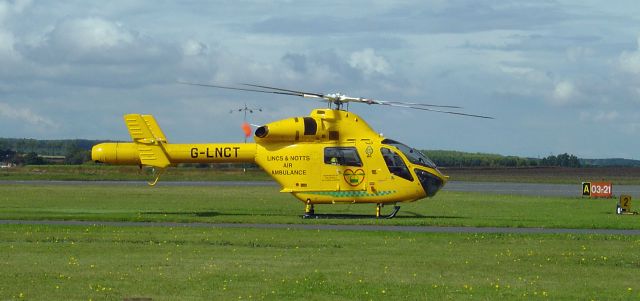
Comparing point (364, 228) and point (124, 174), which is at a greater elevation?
point (124, 174)

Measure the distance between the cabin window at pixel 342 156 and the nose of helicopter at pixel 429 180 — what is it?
2.38m

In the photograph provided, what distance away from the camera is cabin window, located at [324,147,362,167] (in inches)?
1602

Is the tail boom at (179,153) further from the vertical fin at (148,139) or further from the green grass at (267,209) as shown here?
the green grass at (267,209)

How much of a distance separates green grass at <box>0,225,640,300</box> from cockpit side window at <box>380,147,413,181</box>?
790cm

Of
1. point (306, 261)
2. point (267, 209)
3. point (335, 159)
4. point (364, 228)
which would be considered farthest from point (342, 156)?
point (306, 261)

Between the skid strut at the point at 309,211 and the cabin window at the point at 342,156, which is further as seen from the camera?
the skid strut at the point at 309,211

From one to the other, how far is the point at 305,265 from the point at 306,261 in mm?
797

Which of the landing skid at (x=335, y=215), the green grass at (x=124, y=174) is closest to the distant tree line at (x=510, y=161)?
the green grass at (x=124, y=174)

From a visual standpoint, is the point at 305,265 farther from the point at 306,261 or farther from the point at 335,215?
the point at 335,215

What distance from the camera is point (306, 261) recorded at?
2528 cm

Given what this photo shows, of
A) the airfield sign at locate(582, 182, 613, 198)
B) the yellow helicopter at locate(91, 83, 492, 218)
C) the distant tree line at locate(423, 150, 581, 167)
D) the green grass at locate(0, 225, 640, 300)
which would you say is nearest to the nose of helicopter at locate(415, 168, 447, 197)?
the yellow helicopter at locate(91, 83, 492, 218)

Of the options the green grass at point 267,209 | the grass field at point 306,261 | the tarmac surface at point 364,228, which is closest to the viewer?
the grass field at point 306,261

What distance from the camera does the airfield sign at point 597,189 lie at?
6519 cm

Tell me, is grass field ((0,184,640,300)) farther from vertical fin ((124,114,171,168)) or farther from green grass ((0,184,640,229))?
vertical fin ((124,114,171,168))
